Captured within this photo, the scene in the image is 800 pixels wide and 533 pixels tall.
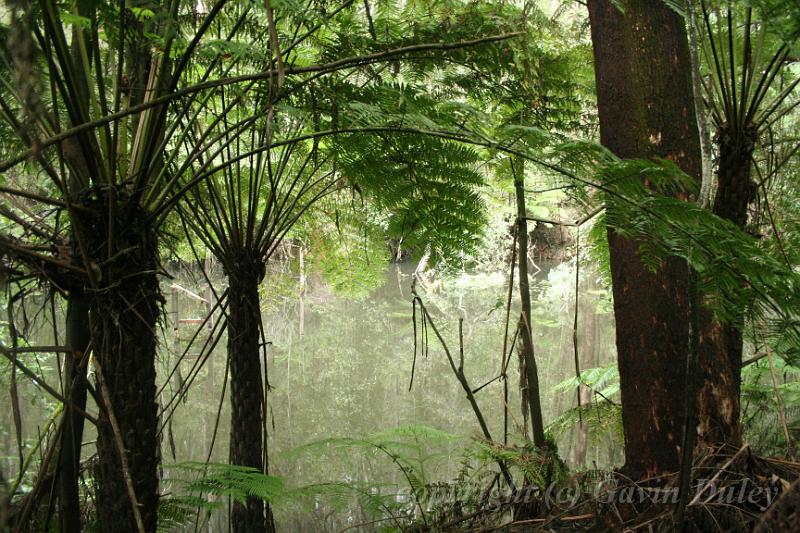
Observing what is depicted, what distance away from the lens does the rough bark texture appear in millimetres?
1182

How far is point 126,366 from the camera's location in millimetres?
1195

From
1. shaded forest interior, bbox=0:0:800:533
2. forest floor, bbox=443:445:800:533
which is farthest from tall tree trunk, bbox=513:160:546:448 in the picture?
forest floor, bbox=443:445:800:533

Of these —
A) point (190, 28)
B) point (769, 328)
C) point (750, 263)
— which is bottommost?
point (769, 328)

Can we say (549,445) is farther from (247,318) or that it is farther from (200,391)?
(200,391)

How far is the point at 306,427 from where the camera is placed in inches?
224

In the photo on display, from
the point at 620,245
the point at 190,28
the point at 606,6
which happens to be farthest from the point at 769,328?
the point at 190,28

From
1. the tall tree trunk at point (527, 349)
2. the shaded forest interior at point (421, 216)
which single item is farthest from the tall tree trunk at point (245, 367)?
the tall tree trunk at point (527, 349)

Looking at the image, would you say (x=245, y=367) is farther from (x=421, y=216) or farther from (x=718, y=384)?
(x=718, y=384)

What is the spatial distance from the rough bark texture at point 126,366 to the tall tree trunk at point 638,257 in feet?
3.89

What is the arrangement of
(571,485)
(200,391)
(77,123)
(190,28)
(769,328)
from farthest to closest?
1. (200,391)
2. (190,28)
3. (571,485)
4. (769,328)
5. (77,123)

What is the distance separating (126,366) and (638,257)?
1256 mm

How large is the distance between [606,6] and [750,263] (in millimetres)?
888

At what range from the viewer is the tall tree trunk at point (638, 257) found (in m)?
1.61

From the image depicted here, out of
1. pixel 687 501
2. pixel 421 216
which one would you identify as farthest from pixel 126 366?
pixel 687 501
